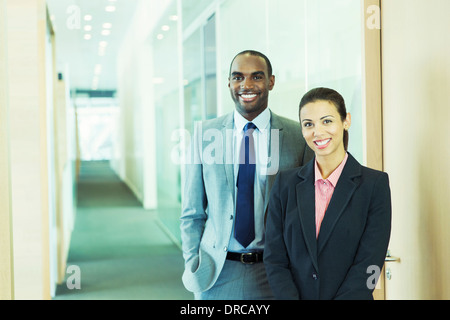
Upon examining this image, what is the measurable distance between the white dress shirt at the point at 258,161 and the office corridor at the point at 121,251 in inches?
32.6

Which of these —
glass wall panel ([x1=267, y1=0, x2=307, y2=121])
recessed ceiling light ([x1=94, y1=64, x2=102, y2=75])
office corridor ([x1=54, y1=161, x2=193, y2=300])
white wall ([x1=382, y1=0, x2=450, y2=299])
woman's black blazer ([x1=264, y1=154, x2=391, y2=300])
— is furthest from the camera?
recessed ceiling light ([x1=94, y1=64, x2=102, y2=75])

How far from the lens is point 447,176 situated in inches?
83.4

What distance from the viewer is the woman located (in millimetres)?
1848

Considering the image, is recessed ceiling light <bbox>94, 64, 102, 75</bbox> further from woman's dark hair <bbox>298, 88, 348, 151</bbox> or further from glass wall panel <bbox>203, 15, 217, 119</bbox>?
woman's dark hair <bbox>298, 88, 348, 151</bbox>

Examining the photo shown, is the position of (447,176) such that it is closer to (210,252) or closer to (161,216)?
(210,252)

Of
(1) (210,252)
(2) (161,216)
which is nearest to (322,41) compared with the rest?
(1) (210,252)

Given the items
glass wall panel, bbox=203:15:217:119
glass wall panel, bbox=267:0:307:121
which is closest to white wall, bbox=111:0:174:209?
glass wall panel, bbox=203:15:217:119

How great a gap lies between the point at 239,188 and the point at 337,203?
0.48 meters

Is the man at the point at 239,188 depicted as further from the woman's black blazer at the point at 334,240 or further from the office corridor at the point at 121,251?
the office corridor at the point at 121,251

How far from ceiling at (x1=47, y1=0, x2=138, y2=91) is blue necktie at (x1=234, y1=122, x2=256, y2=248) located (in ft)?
3.86

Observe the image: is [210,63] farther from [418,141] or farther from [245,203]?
[418,141]

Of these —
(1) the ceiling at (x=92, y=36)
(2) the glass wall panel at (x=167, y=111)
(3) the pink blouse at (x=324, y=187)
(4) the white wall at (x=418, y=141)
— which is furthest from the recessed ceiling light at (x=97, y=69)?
(3) the pink blouse at (x=324, y=187)

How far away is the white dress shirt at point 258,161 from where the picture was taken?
2.17 metres

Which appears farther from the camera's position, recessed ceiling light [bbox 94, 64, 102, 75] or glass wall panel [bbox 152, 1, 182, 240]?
recessed ceiling light [bbox 94, 64, 102, 75]
